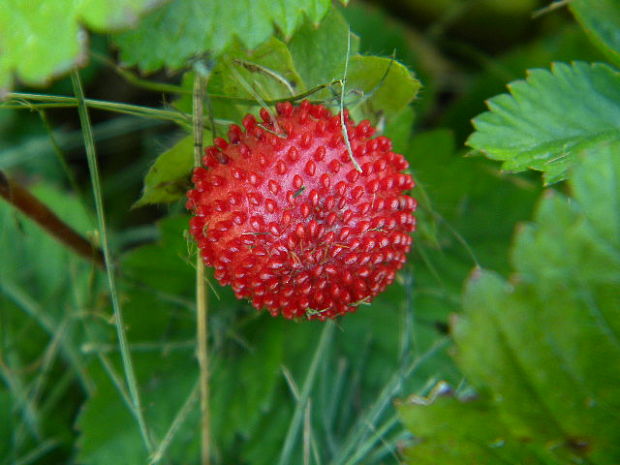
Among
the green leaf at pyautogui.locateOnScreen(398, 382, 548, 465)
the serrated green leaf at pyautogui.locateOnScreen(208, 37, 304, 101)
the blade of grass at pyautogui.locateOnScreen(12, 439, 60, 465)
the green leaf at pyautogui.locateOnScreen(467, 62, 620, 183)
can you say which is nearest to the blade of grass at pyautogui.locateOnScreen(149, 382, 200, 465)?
the blade of grass at pyautogui.locateOnScreen(12, 439, 60, 465)

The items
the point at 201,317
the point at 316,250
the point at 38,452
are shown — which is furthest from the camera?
the point at 38,452

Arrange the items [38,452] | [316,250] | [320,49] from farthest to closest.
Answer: [38,452]
[320,49]
[316,250]

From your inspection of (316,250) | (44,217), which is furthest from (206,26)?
(44,217)

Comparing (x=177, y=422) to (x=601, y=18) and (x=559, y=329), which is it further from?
(x=601, y=18)

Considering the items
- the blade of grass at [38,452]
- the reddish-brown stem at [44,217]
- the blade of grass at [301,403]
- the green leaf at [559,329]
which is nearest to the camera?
the green leaf at [559,329]

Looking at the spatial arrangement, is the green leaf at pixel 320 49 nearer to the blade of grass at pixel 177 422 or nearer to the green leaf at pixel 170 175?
the green leaf at pixel 170 175

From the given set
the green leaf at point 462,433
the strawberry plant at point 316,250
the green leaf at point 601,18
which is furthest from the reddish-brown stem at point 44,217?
the green leaf at point 601,18

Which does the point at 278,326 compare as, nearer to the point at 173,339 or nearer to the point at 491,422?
the point at 173,339
